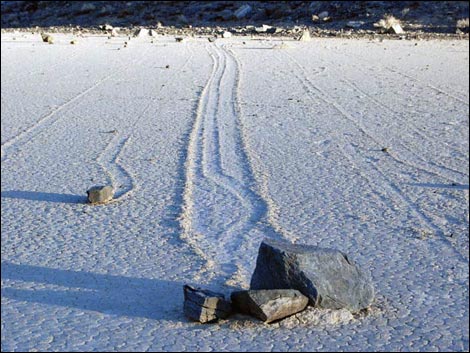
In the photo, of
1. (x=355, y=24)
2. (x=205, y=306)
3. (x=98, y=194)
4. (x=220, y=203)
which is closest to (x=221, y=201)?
(x=220, y=203)

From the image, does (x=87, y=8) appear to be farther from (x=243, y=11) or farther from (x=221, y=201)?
(x=221, y=201)

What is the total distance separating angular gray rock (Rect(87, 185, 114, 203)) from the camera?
697cm

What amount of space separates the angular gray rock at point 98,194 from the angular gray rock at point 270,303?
265 centimetres

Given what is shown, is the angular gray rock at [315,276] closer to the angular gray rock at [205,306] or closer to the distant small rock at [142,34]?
the angular gray rock at [205,306]

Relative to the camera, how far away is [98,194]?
6965mm

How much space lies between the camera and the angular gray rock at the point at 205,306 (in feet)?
14.8

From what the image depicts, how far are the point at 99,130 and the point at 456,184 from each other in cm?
437

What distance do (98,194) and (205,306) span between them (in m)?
2.69

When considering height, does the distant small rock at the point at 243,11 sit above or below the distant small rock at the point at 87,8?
above

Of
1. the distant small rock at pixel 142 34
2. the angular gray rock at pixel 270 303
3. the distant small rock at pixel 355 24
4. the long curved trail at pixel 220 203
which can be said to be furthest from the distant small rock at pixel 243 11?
the angular gray rock at pixel 270 303

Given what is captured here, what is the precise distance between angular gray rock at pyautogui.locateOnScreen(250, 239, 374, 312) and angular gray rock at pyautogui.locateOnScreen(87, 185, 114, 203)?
2461 mm

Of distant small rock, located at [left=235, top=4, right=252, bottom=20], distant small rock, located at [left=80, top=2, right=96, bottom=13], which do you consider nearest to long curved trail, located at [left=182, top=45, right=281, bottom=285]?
distant small rock, located at [left=235, top=4, right=252, bottom=20]

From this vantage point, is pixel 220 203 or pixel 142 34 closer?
pixel 220 203

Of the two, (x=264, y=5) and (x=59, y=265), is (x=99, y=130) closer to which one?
(x=59, y=265)
